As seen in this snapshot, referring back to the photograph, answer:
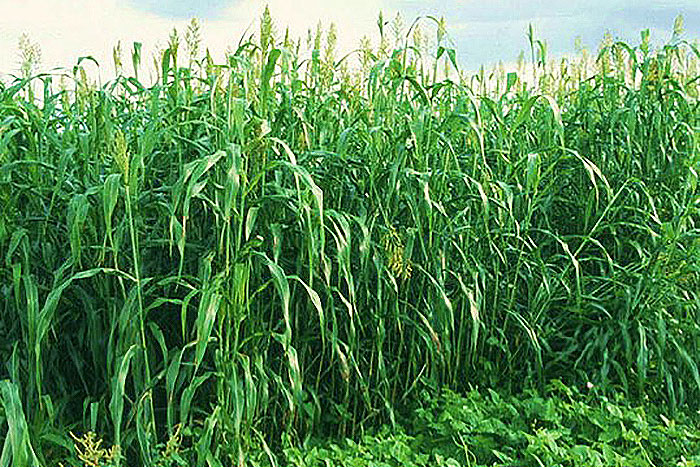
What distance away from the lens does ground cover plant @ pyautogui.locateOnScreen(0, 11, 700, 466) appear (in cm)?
269

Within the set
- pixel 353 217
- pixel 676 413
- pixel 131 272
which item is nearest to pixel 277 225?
pixel 353 217

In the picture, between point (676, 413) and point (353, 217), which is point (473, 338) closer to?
point (353, 217)

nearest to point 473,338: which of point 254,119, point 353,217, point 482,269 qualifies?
point 482,269

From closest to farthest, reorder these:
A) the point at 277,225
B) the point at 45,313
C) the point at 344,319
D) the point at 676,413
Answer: the point at 45,313 → the point at 277,225 → the point at 344,319 → the point at 676,413

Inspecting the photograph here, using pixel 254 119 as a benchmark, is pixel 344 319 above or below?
below

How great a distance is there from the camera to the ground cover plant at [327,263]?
106 inches

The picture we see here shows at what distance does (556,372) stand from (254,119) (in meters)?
1.73

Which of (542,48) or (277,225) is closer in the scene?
(277,225)

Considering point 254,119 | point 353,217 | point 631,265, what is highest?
point 254,119

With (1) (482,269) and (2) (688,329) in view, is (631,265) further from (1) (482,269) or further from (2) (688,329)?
(1) (482,269)

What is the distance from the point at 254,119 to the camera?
106 inches

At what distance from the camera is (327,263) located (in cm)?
289

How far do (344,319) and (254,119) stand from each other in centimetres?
84

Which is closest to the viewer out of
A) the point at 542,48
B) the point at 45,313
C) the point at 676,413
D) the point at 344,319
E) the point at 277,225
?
the point at 45,313
